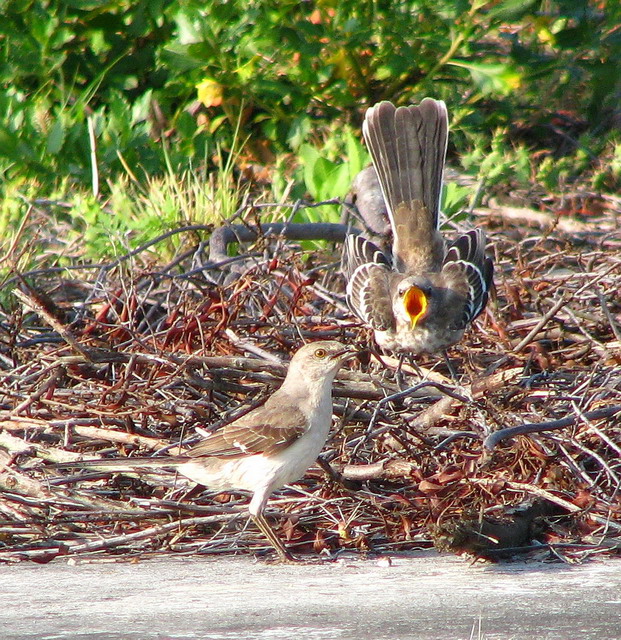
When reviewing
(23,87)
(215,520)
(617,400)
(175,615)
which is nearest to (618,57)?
(617,400)

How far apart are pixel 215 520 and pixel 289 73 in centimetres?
520

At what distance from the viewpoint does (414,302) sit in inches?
236

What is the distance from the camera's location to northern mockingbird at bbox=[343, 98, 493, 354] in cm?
584

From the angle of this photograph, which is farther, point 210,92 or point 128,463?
point 210,92

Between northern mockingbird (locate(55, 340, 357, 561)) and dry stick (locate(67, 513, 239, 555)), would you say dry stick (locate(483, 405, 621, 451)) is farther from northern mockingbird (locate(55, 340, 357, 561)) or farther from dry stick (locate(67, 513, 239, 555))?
dry stick (locate(67, 513, 239, 555))

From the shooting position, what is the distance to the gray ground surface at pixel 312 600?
335 centimetres

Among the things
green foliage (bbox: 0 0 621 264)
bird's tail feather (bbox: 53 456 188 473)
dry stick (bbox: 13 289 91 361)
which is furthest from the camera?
green foliage (bbox: 0 0 621 264)

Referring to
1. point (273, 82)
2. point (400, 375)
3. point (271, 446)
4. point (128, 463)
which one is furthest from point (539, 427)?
point (273, 82)

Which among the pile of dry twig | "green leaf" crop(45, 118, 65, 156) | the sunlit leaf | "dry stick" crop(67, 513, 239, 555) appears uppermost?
the sunlit leaf

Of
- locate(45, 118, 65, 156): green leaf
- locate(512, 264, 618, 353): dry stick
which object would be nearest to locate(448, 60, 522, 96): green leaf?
locate(512, 264, 618, 353): dry stick

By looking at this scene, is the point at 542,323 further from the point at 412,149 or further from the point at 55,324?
the point at 55,324

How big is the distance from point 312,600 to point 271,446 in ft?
2.36

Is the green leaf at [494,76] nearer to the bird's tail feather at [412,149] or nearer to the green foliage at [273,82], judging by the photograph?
the green foliage at [273,82]

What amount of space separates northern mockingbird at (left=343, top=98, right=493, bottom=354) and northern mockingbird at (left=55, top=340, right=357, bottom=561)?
1482 millimetres
